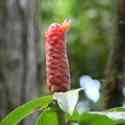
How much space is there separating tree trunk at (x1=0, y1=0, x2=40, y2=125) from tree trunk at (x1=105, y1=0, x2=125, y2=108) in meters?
0.34

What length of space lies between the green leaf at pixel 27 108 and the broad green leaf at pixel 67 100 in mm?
20

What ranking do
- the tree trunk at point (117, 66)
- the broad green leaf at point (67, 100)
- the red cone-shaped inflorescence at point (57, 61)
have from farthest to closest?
the tree trunk at point (117, 66) → the red cone-shaped inflorescence at point (57, 61) → the broad green leaf at point (67, 100)

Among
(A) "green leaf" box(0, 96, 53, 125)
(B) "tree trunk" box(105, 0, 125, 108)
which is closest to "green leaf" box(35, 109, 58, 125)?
(A) "green leaf" box(0, 96, 53, 125)

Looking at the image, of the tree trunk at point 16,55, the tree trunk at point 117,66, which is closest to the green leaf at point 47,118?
the tree trunk at point 16,55

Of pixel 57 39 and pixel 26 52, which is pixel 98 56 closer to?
pixel 26 52

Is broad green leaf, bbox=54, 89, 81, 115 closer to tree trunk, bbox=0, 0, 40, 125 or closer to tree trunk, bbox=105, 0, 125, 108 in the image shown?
tree trunk, bbox=0, 0, 40, 125

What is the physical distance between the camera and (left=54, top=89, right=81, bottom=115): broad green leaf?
84 cm

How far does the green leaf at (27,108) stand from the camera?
0.89 metres

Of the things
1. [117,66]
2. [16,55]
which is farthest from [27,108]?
[117,66]

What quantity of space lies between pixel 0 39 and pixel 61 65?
0.84m

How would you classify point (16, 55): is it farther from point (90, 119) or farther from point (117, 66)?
point (90, 119)

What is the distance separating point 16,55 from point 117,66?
48 cm

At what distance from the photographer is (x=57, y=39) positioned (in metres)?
0.95

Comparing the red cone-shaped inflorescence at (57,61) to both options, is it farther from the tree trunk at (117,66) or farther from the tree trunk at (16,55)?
the tree trunk at (117,66)
